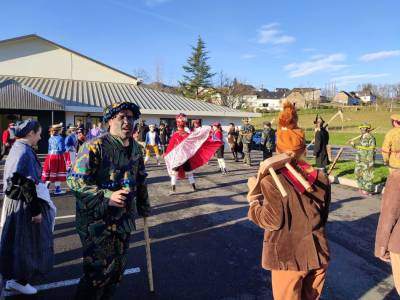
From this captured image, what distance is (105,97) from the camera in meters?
23.0

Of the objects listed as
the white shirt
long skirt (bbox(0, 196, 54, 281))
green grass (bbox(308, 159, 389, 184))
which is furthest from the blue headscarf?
the white shirt

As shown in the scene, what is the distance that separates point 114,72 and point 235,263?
86.6 feet

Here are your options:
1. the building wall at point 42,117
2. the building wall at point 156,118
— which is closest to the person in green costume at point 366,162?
the building wall at point 156,118

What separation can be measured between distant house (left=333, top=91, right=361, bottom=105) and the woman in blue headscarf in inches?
4320

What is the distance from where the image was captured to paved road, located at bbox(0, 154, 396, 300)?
4.05 meters

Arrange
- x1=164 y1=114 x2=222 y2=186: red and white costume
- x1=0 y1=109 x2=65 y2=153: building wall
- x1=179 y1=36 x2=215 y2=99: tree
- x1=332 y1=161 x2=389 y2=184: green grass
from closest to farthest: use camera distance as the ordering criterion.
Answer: x1=164 y1=114 x2=222 y2=186: red and white costume → x1=332 y1=161 x2=389 y2=184: green grass → x1=0 y1=109 x2=65 y2=153: building wall → x1=179 y1=36 x2=215 y2=99: tree

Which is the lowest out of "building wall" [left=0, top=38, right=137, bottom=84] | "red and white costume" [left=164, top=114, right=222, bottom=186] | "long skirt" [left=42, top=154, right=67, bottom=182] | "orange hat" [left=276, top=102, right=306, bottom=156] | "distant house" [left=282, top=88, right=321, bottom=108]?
"long skirt" [left=42, top=154, right=67, bottom=182]

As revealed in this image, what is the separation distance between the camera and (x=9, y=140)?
424 inches

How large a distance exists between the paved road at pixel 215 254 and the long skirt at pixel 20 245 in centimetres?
39

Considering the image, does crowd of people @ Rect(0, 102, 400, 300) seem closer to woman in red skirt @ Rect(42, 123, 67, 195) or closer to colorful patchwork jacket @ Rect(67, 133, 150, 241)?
colorful patchwork jacket @ Rect(67, 133, 150, 241)

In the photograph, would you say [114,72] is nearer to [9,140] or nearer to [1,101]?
[1,101]

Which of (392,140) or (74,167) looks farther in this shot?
(392,140)

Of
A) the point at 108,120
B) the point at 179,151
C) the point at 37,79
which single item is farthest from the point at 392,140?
the point at 37,79

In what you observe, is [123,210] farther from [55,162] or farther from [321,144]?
[321,144]
